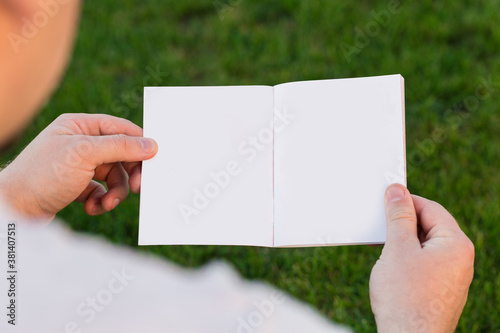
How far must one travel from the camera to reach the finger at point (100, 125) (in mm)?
1331

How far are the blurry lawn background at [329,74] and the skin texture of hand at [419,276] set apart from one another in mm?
679

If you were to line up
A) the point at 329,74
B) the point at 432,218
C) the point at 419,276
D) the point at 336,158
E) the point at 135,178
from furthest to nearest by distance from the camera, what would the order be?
1. the point at 329,74
2. the point at 135,178
3. the point at 336,158
4. the point at 432,218
5. the point at 419,276

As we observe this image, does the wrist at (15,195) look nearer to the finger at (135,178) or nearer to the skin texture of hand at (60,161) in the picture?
the skin texture of hand at (60,161)

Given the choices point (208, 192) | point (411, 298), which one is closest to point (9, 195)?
point (208, 192)

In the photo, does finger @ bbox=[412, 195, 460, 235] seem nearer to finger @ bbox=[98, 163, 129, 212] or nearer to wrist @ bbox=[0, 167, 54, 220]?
finger @ bbox=[98, 163, 129, 212]

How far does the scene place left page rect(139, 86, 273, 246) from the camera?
4.13 ft

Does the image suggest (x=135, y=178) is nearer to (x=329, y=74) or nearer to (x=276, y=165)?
(x=276, y=165)

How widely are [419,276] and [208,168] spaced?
0.54 m

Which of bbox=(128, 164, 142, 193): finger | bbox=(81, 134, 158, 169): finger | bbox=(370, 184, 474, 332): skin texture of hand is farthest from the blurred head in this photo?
bbox=(370, 184, 474, 332): skin texture of hand

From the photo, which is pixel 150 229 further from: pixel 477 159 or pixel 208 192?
pixel 477 159

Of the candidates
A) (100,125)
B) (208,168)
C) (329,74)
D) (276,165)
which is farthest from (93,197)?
(329,74)

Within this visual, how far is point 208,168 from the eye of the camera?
4.29 feet

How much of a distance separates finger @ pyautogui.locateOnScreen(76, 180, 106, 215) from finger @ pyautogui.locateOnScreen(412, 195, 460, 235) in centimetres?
81

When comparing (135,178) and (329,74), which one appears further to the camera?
(329,74)
